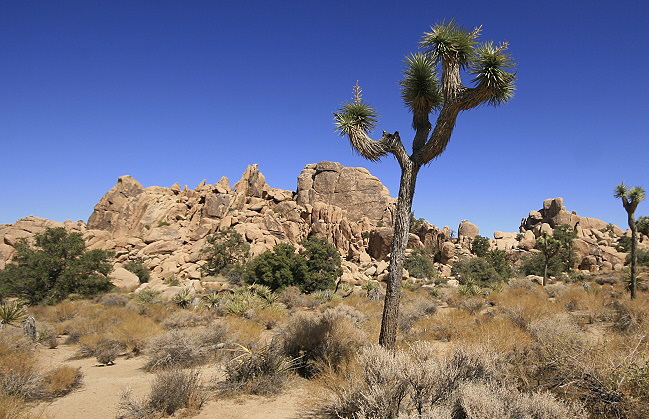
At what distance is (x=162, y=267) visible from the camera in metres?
35.0

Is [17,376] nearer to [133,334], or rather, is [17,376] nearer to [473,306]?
[133,334]

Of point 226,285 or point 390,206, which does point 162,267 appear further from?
point 390,206

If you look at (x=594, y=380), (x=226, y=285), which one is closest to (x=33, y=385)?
(x=594, y=380)

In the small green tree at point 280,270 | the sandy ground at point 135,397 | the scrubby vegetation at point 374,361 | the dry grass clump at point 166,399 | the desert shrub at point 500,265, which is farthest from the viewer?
the desert shrub at point 500,265

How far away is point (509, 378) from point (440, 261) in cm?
4480

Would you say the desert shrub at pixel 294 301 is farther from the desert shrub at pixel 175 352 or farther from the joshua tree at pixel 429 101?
the joshua tree at pixel 429 101

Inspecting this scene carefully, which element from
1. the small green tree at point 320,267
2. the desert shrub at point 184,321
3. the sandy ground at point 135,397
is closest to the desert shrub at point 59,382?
the sandy ground at point 135,397

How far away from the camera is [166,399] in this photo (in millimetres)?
4867

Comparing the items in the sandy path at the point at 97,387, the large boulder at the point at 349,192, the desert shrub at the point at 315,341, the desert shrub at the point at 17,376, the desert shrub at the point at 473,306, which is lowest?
the sandy path at the point at 97,387

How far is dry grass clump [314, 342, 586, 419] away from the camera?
306cm

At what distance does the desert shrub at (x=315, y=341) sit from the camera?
6.39 meters

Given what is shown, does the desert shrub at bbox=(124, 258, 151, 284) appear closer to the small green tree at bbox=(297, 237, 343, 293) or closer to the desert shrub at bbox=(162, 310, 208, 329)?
the small green tree at bbox=(297, 237, 343, 293)

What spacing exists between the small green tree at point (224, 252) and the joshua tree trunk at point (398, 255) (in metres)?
30.1

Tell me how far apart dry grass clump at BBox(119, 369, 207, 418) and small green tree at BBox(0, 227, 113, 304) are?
1892 cm
